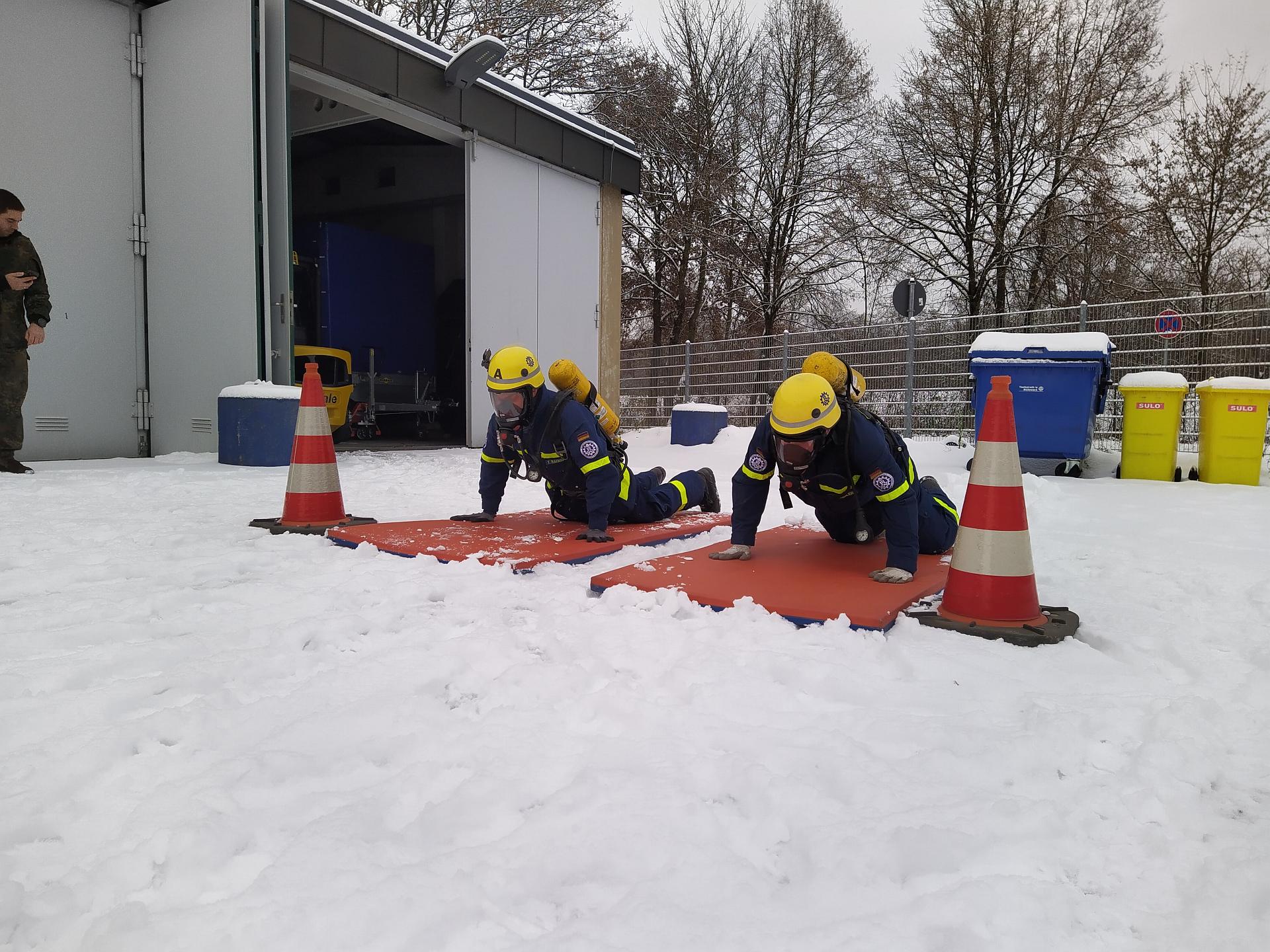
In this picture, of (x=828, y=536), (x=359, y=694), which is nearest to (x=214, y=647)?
(x=359, y=694)

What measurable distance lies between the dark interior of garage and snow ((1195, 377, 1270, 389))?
8.80 m

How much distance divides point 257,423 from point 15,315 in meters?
1.94

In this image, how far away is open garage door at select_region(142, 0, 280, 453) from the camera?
7.80 meters

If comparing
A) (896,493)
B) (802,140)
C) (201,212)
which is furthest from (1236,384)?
(802,140)

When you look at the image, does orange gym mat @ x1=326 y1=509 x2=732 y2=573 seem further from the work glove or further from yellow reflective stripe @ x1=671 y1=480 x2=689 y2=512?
the work glove

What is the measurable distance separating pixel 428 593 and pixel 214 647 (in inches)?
33.1

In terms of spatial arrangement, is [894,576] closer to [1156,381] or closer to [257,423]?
[1156,381]

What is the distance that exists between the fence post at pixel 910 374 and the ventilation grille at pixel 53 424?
9.92 meters

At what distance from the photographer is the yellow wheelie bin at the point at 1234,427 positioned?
695cm

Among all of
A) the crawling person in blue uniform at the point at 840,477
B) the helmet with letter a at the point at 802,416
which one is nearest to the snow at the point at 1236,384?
the crawling person in blue uniform at the point at 840,477

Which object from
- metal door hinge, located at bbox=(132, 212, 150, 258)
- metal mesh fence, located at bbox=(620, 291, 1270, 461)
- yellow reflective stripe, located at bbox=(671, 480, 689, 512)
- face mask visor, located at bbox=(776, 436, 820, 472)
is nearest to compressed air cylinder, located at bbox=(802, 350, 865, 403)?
face mask visor, located at bbox=(776, 436, 820, 472)

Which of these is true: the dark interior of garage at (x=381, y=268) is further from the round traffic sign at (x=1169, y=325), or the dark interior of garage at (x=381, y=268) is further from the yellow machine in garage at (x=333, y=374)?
the round traffic sign at (x=1169, y=325)

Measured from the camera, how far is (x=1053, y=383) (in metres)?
7.71

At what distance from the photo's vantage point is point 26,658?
2369mm
